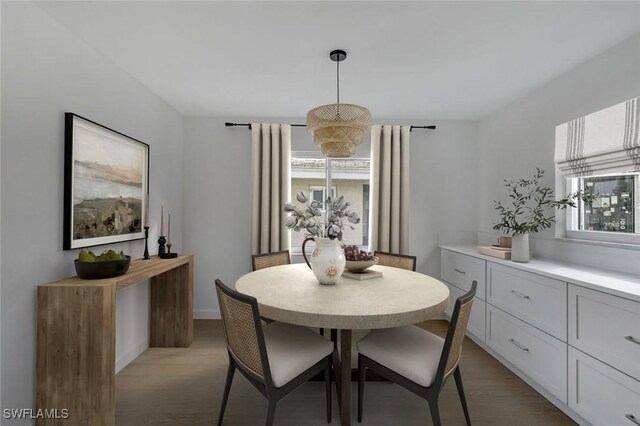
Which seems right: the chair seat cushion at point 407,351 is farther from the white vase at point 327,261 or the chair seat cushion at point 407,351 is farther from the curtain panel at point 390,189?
the curtain panel at point 390,189

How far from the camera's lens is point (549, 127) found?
2.50 meters

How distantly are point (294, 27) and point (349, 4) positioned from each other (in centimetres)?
36

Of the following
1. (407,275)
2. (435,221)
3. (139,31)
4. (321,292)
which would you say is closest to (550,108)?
(435,221)

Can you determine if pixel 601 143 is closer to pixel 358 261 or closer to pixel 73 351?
pixel 358 261

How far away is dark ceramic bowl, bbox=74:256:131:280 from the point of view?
65.4 inches

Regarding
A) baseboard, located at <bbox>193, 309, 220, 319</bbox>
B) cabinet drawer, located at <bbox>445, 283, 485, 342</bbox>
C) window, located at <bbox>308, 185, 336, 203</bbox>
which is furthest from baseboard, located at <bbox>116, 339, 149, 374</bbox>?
cabinet drawer, located at <bbox>445, 283, 485, 342</bbox>

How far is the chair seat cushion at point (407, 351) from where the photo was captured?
1414mm

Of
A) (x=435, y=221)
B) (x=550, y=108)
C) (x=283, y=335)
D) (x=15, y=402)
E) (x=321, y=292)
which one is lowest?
(x=15, y=402)

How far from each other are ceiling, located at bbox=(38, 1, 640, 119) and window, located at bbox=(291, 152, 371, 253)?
2.88 ft

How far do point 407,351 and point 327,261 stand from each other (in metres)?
0.65

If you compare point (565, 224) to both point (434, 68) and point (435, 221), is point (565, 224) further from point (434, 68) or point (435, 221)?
point (434, 68)

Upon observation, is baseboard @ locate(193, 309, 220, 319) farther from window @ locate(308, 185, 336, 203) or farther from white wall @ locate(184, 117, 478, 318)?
window @ locate(308, 185, 336, 203)

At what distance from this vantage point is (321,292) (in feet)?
5.41

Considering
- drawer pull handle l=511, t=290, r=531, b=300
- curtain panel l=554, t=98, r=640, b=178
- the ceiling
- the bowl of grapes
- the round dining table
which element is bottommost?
drawer pull handle l=511, t=290, r=531, b=300
